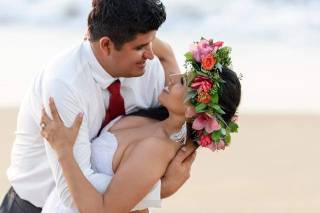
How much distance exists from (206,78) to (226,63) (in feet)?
0.54

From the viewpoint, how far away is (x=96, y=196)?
4613mm

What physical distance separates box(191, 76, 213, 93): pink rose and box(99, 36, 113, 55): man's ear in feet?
1.35

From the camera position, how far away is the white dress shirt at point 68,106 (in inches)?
179

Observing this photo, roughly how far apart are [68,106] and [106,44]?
1.14ft

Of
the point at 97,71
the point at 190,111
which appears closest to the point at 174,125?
the point at 190,111

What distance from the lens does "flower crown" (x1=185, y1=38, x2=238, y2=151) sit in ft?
15.4

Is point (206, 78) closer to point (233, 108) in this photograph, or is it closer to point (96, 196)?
point (233, 108)

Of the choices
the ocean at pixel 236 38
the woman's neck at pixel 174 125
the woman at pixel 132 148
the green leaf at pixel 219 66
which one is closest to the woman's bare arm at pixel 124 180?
the woman at pixel 132 148

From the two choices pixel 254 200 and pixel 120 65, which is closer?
pixel 120 65

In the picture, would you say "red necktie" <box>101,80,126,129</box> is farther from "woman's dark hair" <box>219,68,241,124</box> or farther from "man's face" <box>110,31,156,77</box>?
"woman's dark hair" <box>219,68,241,124</box>

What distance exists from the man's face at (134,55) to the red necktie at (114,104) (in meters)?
0.12

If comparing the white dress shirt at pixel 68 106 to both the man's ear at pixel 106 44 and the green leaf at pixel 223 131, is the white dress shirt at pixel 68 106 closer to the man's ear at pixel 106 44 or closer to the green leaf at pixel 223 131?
the man's ear at pixel 106 44

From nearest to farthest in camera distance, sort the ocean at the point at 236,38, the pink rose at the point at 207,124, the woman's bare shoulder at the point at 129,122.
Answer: the pink rose at the point at 207,124 < the woman's bare shoulder at the point at 129,122 < the ocean at the point at 236,38

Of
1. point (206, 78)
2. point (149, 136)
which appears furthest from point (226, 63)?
point (149, 136)
